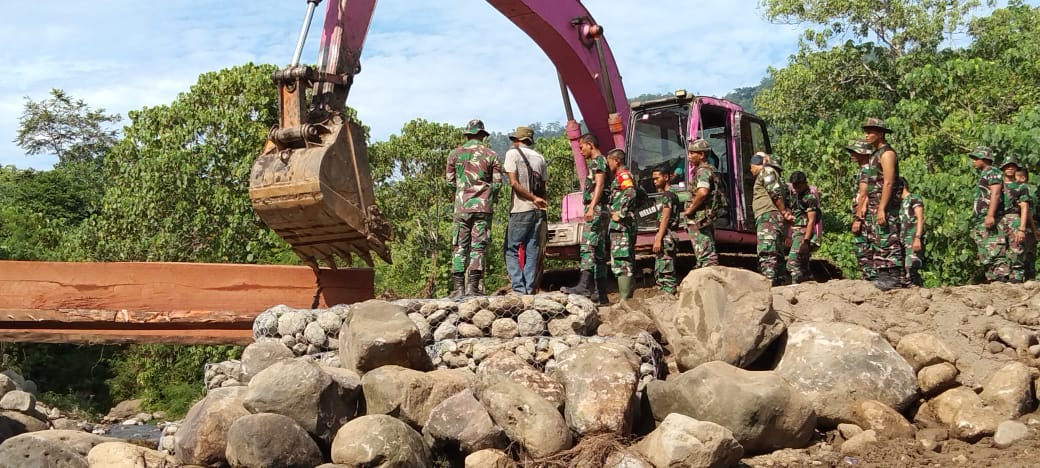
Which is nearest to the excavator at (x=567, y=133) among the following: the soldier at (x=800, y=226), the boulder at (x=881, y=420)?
the soldier at (x=800, y=226)

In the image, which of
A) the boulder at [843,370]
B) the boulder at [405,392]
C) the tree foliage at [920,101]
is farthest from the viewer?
the tree foliage at [920,101]

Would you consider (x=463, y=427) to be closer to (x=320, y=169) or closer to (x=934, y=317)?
(x=320, y=169)

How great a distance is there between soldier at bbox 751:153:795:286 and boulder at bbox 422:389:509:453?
→ 4149 millimetres

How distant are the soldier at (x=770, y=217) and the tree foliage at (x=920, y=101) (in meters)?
5.12

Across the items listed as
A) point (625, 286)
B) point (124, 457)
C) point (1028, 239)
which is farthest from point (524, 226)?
point (1028, 239)

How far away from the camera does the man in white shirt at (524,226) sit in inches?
335

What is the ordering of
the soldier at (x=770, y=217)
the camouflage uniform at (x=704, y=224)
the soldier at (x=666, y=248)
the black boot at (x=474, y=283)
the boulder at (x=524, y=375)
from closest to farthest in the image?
the boulder at (x=524, y=375), the black boot at (x=474, y=283), the soldier at (x=666, y=248), the camouflage uniform at (x=704, y=224), the soldier at (x=770, y=217)

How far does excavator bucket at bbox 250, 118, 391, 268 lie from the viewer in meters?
7.20

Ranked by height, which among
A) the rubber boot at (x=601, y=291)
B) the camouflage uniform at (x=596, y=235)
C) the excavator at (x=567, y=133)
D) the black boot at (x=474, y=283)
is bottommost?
the rubber boot at (x=601, y=291)

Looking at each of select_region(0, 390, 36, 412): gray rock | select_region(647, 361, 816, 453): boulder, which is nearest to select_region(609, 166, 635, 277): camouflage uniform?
select_region(647, 361, 816, 453): boulder

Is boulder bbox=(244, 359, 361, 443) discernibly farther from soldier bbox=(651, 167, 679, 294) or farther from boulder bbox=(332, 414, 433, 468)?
soldier bbox=(651, 167, 679, 294)

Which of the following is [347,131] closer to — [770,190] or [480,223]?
[480,223]

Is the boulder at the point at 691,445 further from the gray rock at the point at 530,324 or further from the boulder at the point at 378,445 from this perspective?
the gray rock at the point at 530,324

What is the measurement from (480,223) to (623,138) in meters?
2.77
